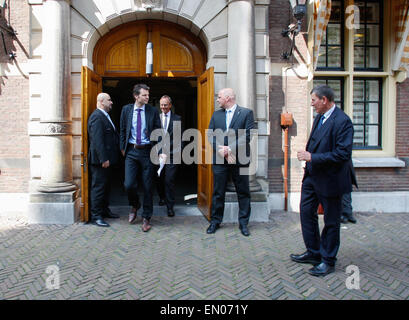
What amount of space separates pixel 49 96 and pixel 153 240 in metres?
3.12

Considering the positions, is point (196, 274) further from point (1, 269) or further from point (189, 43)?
point (189, 43)

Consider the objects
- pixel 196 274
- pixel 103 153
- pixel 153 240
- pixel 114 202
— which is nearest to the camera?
pixel 196 274

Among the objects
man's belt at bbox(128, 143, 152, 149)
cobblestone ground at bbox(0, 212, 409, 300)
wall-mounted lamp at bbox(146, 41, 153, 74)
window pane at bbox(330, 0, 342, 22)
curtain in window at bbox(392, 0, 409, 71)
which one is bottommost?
cobblestone ground at bbox(0, 212, 409, 300)

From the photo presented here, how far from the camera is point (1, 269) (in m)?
3.97

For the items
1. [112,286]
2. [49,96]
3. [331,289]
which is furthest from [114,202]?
[331,289]

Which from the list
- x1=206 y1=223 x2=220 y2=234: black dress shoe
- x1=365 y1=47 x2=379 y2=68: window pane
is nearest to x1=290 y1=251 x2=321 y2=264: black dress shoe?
x1=206 y1=223 x2=220 y2=234: black dress shoe

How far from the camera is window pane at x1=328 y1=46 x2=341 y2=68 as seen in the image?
7180 mm

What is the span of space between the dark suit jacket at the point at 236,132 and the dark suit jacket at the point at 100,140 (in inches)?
67.9

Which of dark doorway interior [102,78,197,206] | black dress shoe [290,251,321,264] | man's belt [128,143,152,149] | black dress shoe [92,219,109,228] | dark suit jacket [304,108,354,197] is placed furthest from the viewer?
dark doorway interior [102,78,197,206]

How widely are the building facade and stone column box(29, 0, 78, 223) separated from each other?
0.7 inches

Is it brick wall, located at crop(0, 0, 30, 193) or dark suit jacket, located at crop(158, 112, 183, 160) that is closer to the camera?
dark suit jacket, located at crop(158, 112, 183, 160)

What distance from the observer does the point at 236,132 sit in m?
5.26

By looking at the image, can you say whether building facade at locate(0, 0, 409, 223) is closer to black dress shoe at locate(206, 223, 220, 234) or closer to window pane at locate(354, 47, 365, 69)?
window pane at locate(354, 47, 365, 69)

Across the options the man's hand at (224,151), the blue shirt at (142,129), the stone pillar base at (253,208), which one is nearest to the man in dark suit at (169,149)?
the blue shirt at (142,129)
